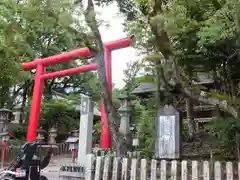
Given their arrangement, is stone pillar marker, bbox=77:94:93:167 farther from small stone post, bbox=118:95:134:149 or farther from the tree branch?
small stone post, bbox=118:95:134:149

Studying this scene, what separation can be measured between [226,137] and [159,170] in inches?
128

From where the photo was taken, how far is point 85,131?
1004 centimetres

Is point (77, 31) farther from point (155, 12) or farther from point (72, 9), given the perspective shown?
point (155, 12)

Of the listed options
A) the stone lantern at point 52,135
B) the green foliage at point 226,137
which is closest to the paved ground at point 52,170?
the green foliage at point 226,137

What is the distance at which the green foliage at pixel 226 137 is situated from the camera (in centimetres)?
778

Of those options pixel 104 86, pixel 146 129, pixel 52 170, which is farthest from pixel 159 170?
pixel 52 170

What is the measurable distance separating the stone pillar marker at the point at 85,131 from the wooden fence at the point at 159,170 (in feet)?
11.9

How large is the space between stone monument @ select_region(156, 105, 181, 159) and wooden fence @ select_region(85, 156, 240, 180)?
105 cm

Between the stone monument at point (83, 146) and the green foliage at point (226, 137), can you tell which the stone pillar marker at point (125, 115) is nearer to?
the stone monument at point (83, 146)

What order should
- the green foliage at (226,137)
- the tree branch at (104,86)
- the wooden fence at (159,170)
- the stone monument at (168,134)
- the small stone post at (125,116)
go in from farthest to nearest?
1. the small stone post at (125,116)
2. the green foliage at (226,137)
3. the stone monument at (168,134)
4. the tree branch at (104,86)
5. the wooden fence at (159,170)

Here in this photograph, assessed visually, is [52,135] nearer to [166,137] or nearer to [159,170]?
[166,137]

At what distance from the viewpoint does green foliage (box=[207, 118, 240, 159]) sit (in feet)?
25.5

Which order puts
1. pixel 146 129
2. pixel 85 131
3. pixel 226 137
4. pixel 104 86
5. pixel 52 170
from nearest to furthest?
pixel 104 86 → pixel 226 137 → pixel 85 131 → pixel 146 129 → pixel 52 170

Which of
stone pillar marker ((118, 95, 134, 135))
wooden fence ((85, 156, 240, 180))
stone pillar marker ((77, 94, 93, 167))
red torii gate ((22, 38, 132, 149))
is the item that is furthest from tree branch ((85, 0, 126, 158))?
stone pillar marker ((118, 95, 134, 135))
